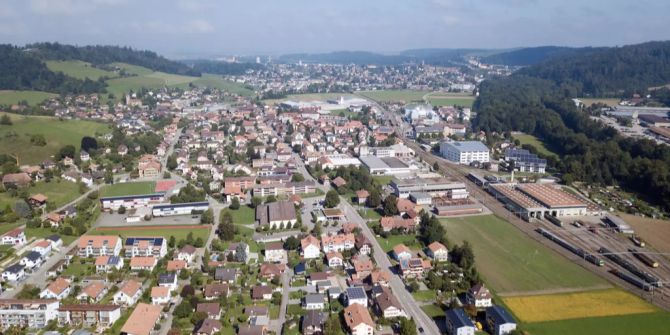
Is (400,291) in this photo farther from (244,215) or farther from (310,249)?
(244,215)

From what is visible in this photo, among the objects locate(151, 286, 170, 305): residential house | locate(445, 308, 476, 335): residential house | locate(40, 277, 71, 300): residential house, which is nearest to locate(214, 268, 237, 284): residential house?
locate(151, 286, 170, 305): residential house

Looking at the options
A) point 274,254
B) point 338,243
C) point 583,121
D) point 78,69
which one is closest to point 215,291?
point 274,254

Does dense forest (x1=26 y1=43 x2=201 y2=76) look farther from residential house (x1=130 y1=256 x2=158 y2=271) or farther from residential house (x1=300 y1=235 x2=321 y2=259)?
residential house (x1=300 y1=235 x2=321 y2=259)

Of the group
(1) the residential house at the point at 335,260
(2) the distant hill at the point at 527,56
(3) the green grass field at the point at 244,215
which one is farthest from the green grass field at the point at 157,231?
(2) the distant hill at the point at 527,56

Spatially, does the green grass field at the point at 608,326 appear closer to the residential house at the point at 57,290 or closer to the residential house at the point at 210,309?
the residential house at the point at 210,309

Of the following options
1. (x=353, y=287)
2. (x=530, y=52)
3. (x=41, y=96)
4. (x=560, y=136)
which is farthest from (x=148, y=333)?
(x=530, y=52)

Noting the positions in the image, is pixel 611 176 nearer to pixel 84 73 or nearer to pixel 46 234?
pixel 46 234
